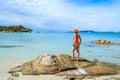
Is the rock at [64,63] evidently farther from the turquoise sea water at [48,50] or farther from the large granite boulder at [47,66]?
the turquoise sea water at [48,50]

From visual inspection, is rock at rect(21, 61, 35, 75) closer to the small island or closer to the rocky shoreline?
the rocky shoreline

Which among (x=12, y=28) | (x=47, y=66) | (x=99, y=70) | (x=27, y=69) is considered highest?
(x=12, y=28)

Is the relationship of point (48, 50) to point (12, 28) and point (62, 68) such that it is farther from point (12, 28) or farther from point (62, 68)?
point (12, 28)

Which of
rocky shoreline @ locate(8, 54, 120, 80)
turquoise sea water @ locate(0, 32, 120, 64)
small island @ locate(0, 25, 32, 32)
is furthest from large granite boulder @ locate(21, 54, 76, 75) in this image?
small island @ locate(0, 25, 32, 32)

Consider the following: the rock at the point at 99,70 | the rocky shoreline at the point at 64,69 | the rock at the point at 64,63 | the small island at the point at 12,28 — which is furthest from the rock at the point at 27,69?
the small island at the point at 12,28

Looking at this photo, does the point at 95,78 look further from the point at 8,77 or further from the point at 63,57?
the point at 8,77

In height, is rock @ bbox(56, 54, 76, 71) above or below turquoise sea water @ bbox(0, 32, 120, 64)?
above

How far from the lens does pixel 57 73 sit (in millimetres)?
13195

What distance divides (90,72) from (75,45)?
7.49 ft

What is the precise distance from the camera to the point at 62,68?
13297mm

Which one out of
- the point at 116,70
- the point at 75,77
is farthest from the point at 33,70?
the point at 116,70

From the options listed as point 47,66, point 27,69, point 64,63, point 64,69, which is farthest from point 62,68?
point 27,69

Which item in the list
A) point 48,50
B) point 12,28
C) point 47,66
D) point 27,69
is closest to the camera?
point 47,66

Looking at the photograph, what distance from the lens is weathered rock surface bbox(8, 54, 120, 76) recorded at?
43.4ft
